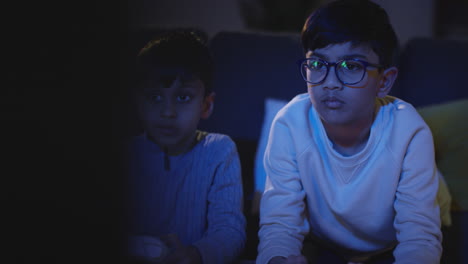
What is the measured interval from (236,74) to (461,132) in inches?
28.3

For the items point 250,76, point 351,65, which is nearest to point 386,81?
point 351,65

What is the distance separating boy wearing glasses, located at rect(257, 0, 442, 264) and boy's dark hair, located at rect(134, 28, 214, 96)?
186mm

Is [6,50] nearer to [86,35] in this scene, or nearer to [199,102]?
[86,35]

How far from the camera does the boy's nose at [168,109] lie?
0.63 meters

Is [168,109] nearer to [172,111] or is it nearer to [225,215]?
[172,111]

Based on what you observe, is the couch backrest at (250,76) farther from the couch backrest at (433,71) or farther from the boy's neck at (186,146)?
the couch backrest at (433,71)

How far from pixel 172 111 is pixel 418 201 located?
499 millimetres

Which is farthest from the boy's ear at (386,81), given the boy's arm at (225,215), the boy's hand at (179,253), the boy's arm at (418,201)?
the boy's hand at (179,253)

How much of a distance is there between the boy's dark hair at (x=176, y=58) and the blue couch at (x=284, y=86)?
0.11 metres

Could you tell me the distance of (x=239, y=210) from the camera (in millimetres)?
714

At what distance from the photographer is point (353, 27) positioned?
670 mm

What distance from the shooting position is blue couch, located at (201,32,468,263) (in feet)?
2.89

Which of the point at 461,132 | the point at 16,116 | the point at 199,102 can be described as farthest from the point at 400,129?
the point at 16,116

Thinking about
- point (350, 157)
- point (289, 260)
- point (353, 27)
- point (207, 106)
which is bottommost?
point (289, 260)
